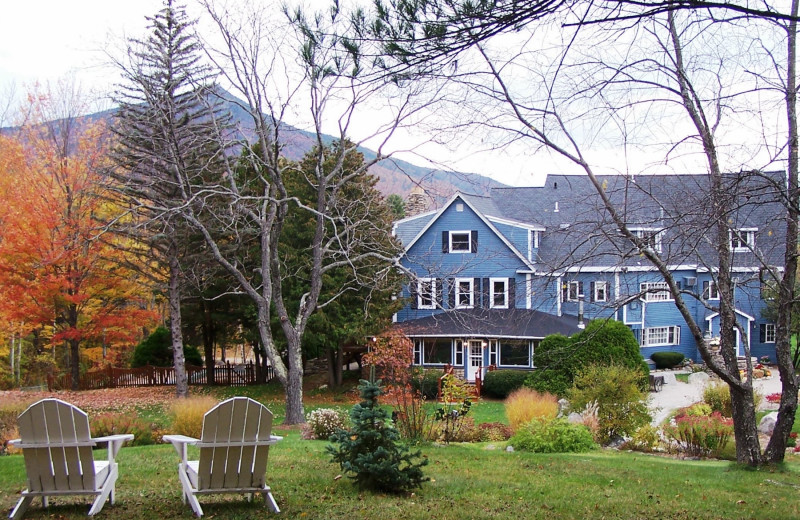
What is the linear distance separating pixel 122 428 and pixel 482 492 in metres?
6.76

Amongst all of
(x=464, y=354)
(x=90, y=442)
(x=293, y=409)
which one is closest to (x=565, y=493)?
(x=90, y=442)

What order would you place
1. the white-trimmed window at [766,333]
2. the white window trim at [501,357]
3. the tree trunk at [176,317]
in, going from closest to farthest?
the tree trunk at [176,317] < the white window trim at [501,357] < the white-trimmed window at [766,333]

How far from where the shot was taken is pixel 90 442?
579 centimetres

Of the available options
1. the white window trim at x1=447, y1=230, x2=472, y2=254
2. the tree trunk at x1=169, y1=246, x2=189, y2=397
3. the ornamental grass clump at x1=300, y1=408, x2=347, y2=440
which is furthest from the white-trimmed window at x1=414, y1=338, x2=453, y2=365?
the ornamental grass clump at x1=300, y1=408, x2=347, y2=440

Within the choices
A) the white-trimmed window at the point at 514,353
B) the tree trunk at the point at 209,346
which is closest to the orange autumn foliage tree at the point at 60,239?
the tree trunk at the point at 209,346

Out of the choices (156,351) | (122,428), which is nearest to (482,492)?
(122,428)

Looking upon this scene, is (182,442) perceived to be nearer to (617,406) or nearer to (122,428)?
(122,428)

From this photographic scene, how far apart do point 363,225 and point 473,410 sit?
6.69m

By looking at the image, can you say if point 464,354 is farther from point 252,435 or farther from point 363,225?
point 252,435

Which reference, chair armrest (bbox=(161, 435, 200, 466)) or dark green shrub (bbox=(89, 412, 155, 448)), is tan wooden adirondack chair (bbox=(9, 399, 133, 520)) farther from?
dark green shrub (bbox=(89, 412, 155, 448))

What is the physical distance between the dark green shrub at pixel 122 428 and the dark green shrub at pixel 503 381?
16.0m

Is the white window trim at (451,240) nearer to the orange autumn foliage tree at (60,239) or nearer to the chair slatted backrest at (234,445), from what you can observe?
the orange autumn foliage tree at (60,239)

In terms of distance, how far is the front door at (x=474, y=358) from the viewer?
2927 cm

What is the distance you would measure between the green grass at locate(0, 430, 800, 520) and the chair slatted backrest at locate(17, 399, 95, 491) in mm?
264
